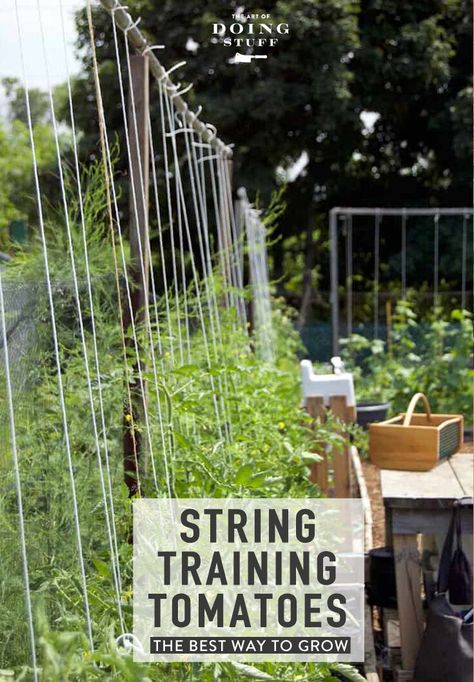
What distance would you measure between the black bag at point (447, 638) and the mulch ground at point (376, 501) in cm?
141

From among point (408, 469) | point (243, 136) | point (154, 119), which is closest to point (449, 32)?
point (243, 136)

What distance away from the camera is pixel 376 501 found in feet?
18.7

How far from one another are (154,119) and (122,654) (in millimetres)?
12387

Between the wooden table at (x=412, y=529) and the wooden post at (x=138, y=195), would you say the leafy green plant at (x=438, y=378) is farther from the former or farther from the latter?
the wooden post at (x=138, y=195)

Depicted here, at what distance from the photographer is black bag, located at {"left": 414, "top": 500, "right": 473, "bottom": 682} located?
276 centimetres

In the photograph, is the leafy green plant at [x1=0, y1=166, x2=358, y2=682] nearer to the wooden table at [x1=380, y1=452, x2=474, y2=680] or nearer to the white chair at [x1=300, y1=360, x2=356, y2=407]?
the wooden table at [x1=380, y1=452, x2=474, y2=680]

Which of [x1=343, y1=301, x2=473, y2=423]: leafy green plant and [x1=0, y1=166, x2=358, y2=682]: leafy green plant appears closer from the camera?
[x1=0, y1=166, x2=358, y2=682]: leafy green plant

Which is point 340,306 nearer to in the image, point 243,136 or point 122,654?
point 243,136

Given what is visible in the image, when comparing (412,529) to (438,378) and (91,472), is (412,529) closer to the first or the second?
(91,472)

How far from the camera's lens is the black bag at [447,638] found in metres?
2.76

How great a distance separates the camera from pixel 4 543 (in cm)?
169

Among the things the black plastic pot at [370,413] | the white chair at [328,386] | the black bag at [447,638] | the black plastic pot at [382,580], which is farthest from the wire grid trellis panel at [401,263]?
the black bag at [447,638]

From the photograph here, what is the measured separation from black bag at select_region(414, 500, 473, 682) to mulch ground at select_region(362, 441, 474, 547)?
4.63 feet

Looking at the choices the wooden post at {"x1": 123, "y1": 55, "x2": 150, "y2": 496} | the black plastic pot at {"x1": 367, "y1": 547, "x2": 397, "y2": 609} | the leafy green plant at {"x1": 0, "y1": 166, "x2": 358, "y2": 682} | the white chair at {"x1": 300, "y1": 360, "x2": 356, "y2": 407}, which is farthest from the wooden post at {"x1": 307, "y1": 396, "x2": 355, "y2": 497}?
the wooden post at {"x1": 123, "y1": 55, "x2": 150, "y2": 496}
